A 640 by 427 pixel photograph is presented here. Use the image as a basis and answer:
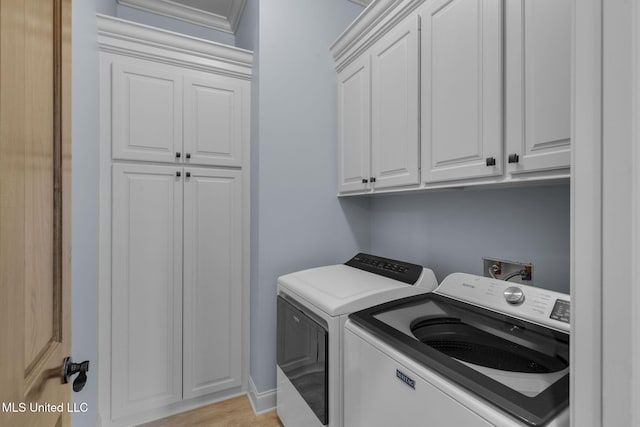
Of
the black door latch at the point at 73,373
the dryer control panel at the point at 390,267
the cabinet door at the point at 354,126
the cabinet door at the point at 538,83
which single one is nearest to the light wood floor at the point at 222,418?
the dryer control panel at the point at 390,267

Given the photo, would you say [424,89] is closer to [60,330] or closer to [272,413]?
[60,330]

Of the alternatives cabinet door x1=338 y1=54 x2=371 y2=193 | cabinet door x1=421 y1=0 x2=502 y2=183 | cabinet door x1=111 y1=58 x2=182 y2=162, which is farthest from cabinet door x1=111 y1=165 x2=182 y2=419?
cabinet door x1=421 y1=0 x2=502 y2=183

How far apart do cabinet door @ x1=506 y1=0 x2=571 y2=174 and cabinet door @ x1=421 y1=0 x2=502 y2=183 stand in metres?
0.05

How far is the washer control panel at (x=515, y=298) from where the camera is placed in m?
1.01

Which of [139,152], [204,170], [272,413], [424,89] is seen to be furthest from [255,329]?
[424,89]

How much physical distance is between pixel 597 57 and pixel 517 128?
0.52m

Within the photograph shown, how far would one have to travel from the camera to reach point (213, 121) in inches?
81.2

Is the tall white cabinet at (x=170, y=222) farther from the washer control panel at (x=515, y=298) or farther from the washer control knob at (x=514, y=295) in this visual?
the washer control knob at (x=514, y=295)

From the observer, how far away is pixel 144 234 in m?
1.88

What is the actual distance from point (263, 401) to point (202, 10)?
3058 millimetres

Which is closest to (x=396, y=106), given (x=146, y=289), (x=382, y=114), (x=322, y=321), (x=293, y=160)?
(x=382, y=114)

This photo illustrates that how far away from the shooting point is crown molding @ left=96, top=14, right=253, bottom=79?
1778mm

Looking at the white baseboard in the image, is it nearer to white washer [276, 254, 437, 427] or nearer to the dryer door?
white washer [276, 254, 437, 427]

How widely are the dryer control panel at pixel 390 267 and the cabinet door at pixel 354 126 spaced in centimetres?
47
